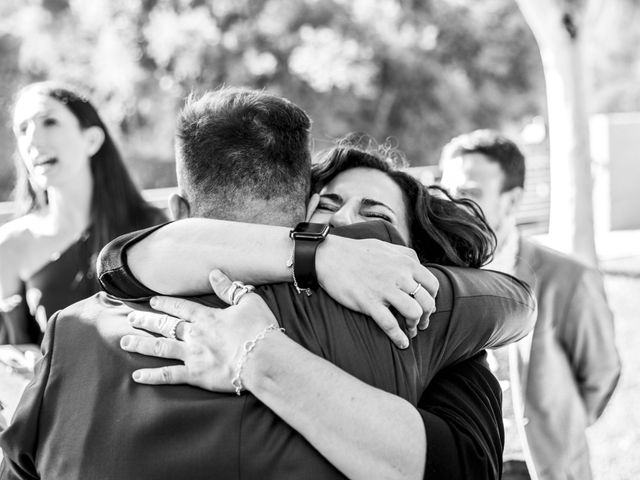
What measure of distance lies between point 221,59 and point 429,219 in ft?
66.7

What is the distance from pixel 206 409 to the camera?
136 cm

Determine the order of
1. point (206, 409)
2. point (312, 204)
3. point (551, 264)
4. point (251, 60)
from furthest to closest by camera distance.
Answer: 1. point (251, 60)
2. point (551, 264)
3. point (312, 204)
4. point (206, 409)

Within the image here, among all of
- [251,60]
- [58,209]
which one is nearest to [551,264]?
[58,209]

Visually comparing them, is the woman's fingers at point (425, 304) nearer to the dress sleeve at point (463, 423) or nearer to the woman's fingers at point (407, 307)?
the woman's fingers at point (407, 307)

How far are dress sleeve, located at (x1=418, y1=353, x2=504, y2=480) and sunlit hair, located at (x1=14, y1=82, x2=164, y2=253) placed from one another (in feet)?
7.65

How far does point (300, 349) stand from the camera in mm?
1400

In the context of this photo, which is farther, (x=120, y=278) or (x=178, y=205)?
(x=178, y=205)

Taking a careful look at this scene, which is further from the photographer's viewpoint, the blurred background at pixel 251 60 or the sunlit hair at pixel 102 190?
the blurred background at pixel 251 60

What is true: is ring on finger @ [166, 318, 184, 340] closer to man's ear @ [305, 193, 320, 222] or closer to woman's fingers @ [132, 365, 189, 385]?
woman's fingers @ [132, 365, 189, 385]

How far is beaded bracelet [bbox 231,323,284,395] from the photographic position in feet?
4.50

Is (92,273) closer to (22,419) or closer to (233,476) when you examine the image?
(22,419)

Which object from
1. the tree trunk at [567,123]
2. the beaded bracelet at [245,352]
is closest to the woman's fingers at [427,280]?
the beaded bracelet at [245,352]

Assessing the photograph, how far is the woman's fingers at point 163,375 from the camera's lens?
1.38m

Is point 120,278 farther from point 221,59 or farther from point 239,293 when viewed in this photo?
point 221,59
